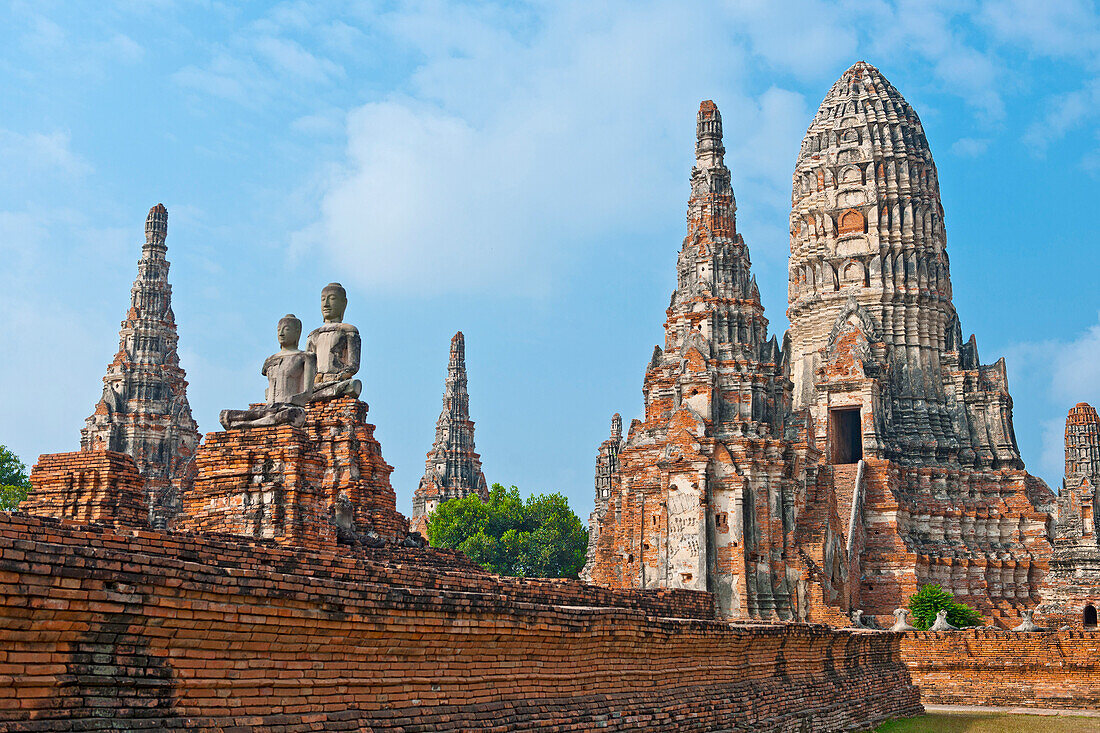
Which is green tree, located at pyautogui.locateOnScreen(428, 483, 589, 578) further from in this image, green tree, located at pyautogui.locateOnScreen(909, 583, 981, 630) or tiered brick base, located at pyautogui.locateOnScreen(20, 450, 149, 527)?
tiered brick base, located at pyautogui.locateOnScreen(20, 450, 149, 527)

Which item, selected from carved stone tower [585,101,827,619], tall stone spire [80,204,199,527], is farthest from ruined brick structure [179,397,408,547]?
tall stone spire [80,204,199,527]

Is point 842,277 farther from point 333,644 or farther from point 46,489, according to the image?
point 333,644

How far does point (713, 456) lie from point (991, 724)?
1304 cm

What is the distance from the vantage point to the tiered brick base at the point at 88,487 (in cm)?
1448

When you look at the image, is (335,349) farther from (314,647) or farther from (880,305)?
(880,305)

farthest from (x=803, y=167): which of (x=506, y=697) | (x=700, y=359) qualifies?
(x=506, y=697)

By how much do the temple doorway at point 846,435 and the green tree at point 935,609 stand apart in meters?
10.5

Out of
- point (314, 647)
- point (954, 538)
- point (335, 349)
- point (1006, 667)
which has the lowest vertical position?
point (1006, 667)

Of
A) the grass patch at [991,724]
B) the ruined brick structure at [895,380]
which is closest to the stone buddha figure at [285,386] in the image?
the grass patch at [991,724]

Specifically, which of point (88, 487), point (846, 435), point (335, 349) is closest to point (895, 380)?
point (846, 435)

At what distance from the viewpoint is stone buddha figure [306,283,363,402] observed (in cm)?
1627

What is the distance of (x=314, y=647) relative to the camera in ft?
28.0

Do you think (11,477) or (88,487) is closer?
(88,487)

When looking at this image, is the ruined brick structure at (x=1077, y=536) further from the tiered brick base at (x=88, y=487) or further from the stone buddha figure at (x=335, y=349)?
the tiered brick base at (x=88, y=487)
